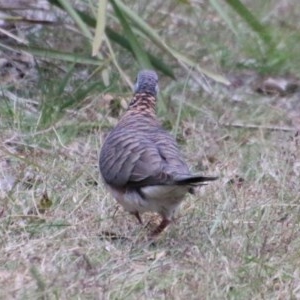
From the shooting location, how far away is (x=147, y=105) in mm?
5867

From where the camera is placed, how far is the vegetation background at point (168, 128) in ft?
15.5

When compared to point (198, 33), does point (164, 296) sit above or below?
below

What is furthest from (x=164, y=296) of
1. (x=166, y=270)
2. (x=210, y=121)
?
(x=210, y=121)

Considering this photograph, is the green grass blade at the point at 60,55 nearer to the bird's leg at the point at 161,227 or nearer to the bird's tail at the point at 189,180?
the bird's leg at the point at 161,227

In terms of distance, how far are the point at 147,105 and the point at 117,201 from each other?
2.19 feet

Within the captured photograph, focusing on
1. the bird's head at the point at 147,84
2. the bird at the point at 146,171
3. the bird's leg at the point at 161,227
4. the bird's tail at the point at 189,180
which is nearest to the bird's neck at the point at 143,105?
the bird's head at the point at 147,84

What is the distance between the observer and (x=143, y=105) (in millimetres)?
5867

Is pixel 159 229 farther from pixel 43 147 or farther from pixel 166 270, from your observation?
pixel 43 147

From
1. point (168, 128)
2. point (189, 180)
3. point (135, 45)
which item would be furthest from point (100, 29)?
point (189, 180)

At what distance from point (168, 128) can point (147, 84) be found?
1.25 m

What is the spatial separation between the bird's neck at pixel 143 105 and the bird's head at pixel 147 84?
0.03 m

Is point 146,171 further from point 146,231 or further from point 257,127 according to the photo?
point 257,127

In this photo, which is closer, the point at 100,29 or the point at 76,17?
the point at 100,29

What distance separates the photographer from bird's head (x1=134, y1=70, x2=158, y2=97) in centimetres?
594
